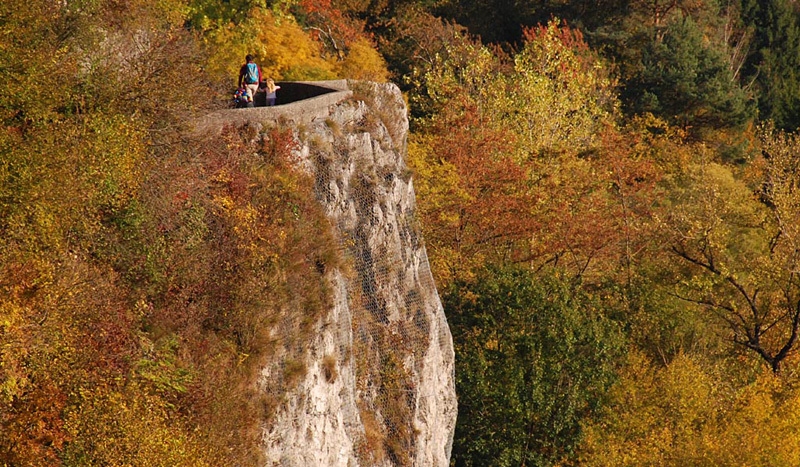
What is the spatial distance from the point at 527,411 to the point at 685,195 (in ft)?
55.9

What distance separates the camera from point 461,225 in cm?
3806

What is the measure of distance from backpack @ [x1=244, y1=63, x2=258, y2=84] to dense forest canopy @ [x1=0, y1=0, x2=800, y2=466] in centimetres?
87

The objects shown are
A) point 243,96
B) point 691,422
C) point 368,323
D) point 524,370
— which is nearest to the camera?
point 243,96

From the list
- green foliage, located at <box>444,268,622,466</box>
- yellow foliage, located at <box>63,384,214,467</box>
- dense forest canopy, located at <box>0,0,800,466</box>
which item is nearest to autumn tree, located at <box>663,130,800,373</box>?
dense forest canopy, located at <box>0,0,800,466</box>

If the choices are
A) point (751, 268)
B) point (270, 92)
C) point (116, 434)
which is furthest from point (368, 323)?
point (751, 268)

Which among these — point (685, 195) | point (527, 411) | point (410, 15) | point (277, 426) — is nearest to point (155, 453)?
point (277, 426)

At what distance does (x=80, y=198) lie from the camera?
679 inches

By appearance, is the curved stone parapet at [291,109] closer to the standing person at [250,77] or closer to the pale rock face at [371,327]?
the pale rock face at [371,327]

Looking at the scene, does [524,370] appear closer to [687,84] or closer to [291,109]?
[291,109]

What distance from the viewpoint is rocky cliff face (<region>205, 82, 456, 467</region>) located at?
72.6 feet

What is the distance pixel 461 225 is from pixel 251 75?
14.4 m

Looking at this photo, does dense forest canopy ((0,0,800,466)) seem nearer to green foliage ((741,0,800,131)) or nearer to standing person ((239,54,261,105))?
green foliage ((741,0,800,131))

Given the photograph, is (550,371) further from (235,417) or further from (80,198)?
(80,198)

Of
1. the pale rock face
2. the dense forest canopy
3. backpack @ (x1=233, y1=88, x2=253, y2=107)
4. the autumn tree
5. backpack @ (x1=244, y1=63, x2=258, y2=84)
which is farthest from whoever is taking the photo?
the autumn tree
